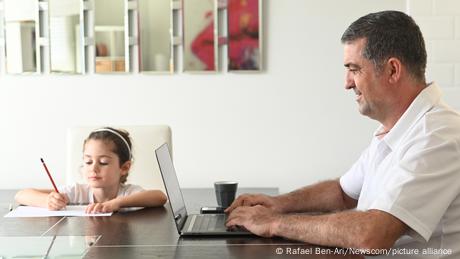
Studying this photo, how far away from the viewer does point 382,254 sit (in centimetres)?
189

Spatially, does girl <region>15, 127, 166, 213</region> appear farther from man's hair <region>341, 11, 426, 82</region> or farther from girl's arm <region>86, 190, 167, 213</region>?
man's hair <region>341, 11, 426, 82</region>

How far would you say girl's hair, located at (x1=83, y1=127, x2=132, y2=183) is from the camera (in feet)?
8.95

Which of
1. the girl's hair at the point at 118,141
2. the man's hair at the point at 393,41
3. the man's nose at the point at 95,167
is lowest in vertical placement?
the man's nose at the point at 95,167

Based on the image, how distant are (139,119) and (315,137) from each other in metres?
0.93

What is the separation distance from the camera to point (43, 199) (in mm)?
2578

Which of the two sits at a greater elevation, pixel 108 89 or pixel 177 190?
pixel 108 89

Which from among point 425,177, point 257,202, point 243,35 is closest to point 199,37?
point 243,35

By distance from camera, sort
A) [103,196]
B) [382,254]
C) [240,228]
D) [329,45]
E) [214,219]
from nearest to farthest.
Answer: [382,254], [240,228], [214,219], [103,196], [329,45]

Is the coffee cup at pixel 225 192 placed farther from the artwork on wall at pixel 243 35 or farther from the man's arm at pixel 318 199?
the artwork on wall at pixel 243 35

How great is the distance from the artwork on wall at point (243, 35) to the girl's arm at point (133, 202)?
1444 millimetres

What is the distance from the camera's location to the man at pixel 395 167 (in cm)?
188

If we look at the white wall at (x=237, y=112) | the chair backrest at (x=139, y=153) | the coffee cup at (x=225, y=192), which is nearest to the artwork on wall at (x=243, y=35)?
the white wall at (x=237, y=112)

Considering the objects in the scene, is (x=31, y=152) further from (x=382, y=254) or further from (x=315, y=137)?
(x=382, y=254)

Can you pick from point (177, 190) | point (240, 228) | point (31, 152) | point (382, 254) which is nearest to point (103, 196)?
point (177, 190)
